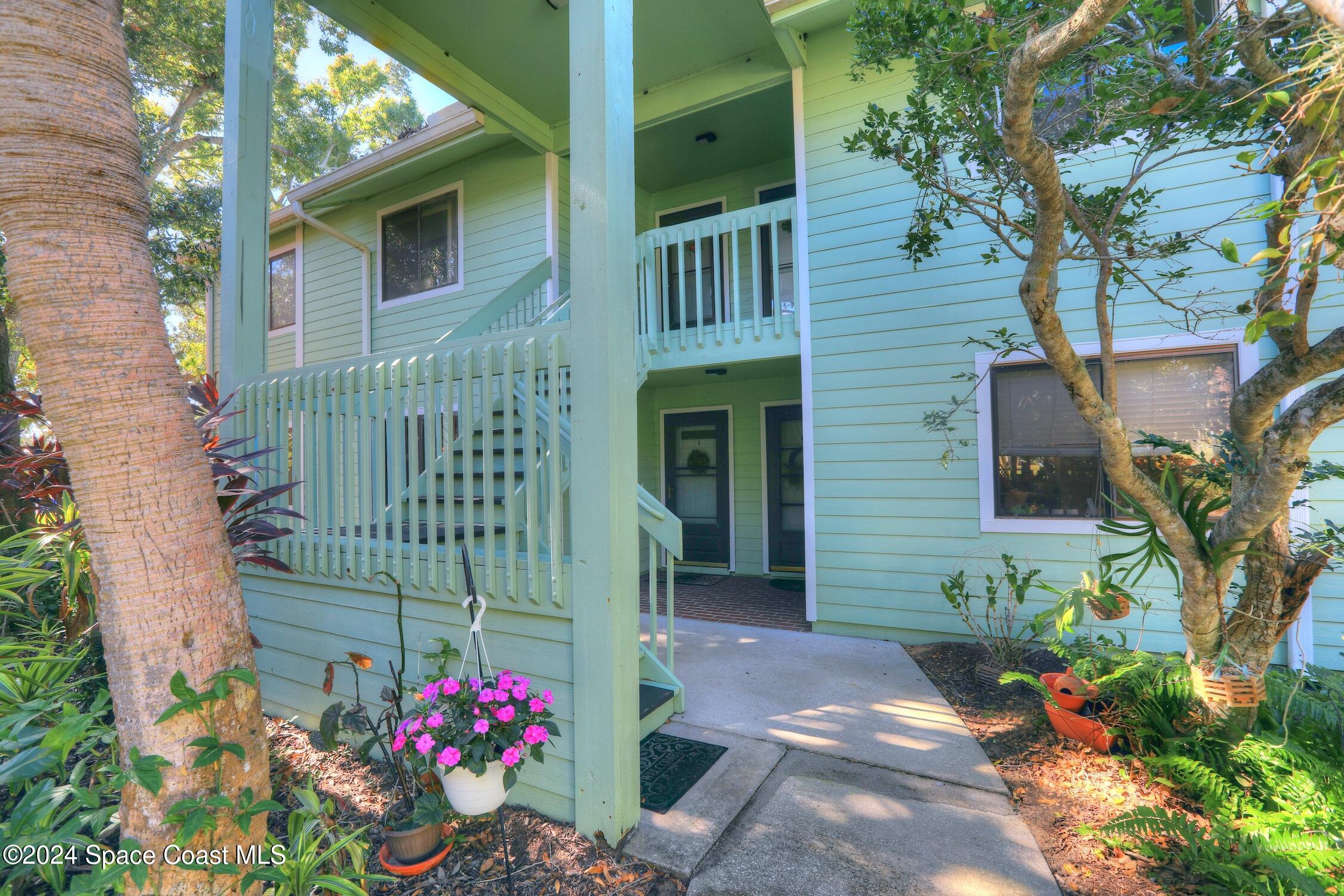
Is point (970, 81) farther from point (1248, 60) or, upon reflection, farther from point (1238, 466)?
point (1238, 466)

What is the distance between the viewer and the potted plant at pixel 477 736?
1.82 metres

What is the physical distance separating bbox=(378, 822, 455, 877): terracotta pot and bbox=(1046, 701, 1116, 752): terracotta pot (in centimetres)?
274

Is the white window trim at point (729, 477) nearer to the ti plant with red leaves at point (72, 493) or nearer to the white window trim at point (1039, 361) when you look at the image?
the white window trim at point (1039, 361)

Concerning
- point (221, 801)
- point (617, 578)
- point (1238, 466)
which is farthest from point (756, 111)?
point (221, 801)

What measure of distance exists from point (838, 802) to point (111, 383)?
2739 millimetres

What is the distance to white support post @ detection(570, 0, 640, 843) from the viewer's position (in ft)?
6.68

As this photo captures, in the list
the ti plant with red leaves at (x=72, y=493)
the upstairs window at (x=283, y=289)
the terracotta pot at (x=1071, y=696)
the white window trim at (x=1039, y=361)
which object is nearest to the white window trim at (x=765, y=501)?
the white window trim at (x=1039, y=361)

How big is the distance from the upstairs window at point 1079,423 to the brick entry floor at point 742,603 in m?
2.01

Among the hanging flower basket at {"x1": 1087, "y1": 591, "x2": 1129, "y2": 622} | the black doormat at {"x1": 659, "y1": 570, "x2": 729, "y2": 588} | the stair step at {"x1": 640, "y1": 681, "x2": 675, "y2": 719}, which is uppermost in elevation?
the hanging flower basket at {"x1": 1087, "y1": 591, "x2": 1129, "y2": 622}

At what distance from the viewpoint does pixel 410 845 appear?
6.40 ft

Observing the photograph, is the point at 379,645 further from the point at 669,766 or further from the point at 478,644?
the point at 669,766

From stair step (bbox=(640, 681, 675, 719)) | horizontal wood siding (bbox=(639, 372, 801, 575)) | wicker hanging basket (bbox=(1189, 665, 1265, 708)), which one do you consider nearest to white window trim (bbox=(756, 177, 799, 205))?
horizontal wood siding (bbox=(639, 372, 801, 575))

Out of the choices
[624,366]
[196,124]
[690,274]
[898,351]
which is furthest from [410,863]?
[196,124]

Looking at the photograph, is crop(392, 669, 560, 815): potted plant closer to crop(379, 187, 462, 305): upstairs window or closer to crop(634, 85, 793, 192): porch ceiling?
crop(634, 85, 793, 192): porch ceiling
